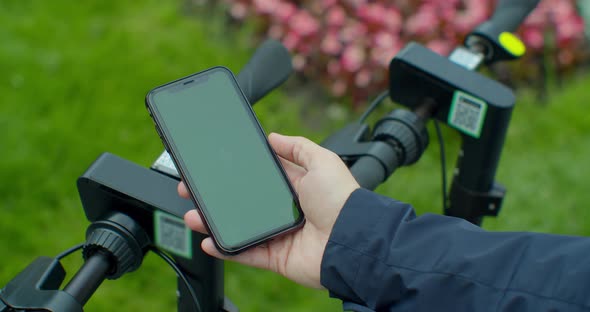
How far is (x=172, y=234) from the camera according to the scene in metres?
1.00

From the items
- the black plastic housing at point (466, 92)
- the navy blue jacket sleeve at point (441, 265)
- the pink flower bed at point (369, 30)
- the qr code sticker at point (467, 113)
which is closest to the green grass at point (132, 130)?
the pink flower bed at point (369, 30)

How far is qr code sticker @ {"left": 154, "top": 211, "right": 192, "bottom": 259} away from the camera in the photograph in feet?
3.23

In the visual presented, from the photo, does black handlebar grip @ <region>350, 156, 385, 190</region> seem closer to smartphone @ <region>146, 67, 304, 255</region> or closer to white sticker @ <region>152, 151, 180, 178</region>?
smartphone @ <region>146, 67, 304, 255</region>

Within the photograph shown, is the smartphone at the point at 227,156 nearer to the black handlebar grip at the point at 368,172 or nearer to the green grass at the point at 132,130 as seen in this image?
the black handlebar grip at the point at 368,172

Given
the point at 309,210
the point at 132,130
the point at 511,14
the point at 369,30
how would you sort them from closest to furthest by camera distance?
1. the point at 309,210
2. the point at 511,14
3. the point at 132,130
4. the point at 369,30

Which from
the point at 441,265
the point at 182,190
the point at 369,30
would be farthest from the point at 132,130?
the point at 441,265

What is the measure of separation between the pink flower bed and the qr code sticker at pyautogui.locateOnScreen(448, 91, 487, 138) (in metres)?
1.41

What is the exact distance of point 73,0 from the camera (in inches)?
119

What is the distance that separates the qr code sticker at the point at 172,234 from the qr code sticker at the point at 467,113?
1.82ft

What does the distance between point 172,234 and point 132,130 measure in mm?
1607

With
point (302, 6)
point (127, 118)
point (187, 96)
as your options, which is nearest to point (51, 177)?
point (127, 118)

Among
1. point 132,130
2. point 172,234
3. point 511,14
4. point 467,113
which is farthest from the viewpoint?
point 132,130

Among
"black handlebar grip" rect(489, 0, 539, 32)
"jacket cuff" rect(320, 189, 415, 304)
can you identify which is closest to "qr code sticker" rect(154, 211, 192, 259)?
"jacket cuff" rect(320, 189, 415, 304)

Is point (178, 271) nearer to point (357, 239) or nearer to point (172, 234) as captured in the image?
point (172, 234)
